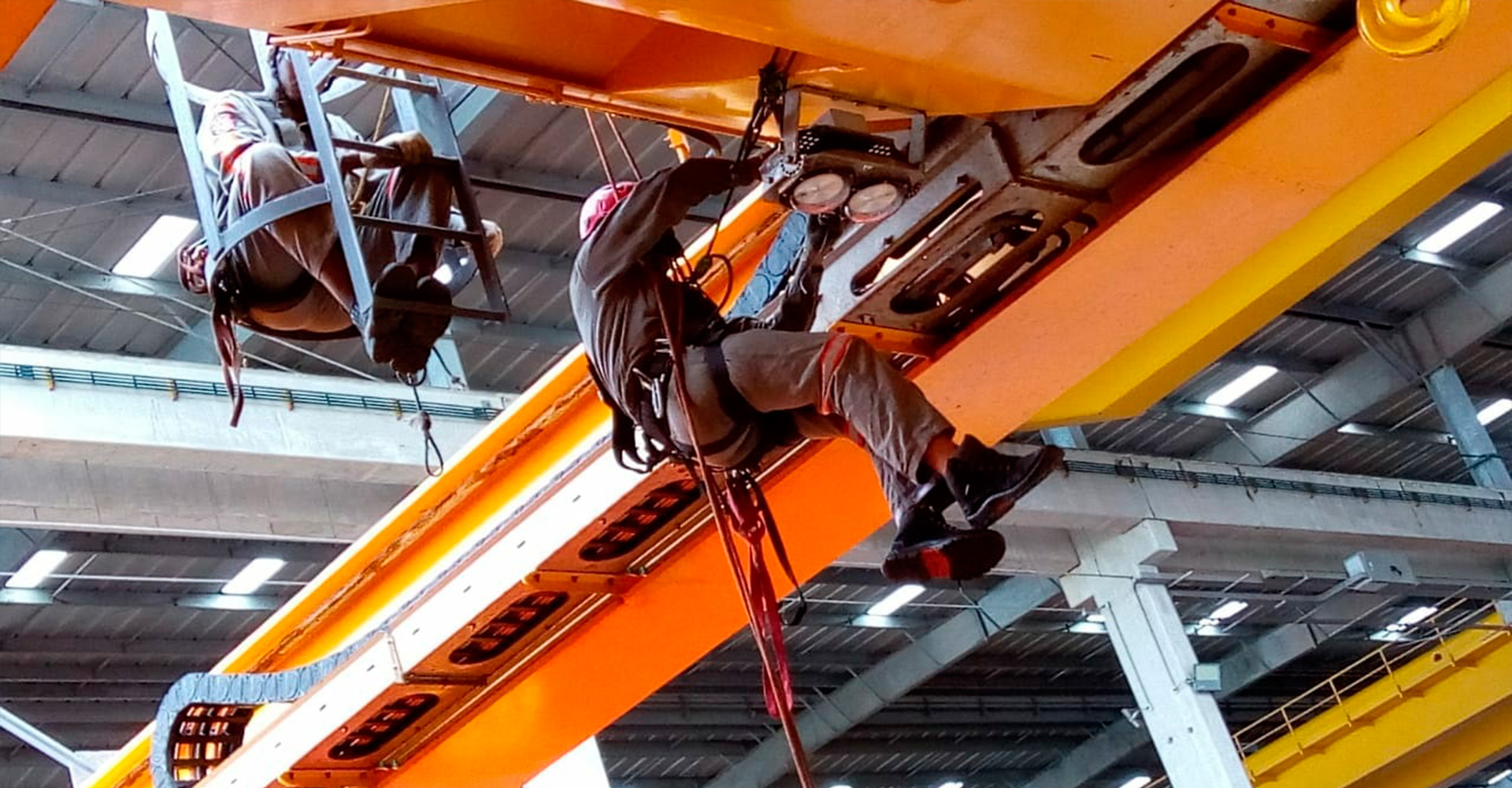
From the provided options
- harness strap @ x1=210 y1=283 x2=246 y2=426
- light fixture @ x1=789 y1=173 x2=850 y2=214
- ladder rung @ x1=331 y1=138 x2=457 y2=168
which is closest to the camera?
light fixture @ x1=789 y1=173 x2=850 y2=214

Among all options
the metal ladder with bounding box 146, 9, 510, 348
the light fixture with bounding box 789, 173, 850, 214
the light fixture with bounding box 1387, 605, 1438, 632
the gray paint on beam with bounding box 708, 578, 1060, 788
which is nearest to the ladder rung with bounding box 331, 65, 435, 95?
the metal ladder with bounding box 146, 9, 510, 348

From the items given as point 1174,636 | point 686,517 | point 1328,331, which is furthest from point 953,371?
point 1328,331

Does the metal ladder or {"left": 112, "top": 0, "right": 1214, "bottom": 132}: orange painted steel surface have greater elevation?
the metal ladder

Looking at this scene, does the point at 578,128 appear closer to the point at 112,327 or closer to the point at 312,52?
the point at 112,327

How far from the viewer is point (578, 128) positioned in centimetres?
1406

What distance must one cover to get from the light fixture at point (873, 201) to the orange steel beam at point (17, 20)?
2426 millimetres

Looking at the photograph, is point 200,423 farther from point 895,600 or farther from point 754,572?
point 895,600

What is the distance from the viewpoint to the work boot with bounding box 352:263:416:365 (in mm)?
5660

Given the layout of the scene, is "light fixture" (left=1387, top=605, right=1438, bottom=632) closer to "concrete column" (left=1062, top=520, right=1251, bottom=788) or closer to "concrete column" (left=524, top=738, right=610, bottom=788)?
"concrete column" (left=1062, top=520, right=1251, bottom=788)

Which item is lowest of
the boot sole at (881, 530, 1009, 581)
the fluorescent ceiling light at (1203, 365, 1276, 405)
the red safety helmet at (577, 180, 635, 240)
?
the boot sole at (881, 530, 1009, 581)

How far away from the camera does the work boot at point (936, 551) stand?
15.5ft

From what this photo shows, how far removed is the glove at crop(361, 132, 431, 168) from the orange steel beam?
7.93 feet

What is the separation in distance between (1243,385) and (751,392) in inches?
718

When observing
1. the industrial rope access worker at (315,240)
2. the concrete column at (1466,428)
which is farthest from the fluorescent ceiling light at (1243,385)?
the industrial rope access worker at (315,240)
